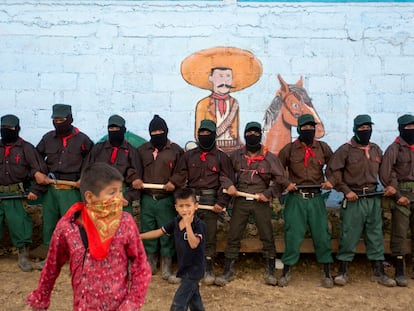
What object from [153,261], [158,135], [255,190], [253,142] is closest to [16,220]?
[153,261]

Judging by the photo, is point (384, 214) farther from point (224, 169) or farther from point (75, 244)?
point (75, 244)

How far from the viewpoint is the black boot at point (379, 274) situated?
547cm

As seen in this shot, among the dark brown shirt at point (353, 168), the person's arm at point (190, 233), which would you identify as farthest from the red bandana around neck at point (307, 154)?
the person's arm at point (190, 233)

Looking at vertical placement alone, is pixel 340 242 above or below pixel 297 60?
below

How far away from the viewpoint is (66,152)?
5773 mm

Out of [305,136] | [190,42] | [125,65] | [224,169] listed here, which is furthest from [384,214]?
[125,65]

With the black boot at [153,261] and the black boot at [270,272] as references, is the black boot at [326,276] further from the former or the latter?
the black boot at [153,261]

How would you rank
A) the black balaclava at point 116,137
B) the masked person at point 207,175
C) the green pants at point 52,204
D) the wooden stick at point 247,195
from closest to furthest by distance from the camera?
the wooden stick at point 247,195, the masked person at point 207,175, the black balaclava at point 116,137, the green pants at point 52,204

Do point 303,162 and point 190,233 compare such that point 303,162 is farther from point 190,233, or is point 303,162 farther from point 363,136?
point 190,233

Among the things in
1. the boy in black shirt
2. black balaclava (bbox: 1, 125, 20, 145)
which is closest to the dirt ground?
the boy in black shirt

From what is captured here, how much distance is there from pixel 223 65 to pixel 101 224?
4371 millimetres

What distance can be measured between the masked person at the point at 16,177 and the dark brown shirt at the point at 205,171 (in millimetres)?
1689

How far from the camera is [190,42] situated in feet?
21.5

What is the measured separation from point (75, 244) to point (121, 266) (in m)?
0.28
